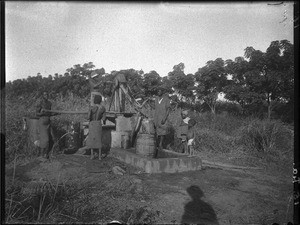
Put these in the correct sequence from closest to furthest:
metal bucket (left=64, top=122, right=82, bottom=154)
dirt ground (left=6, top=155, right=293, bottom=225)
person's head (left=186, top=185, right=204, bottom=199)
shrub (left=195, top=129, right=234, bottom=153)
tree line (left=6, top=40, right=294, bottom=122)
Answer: dirt ground (left=6, top=155, right=293, bottom=225), person's head (left=186, top=185, right=204, bottom=199), metal bucket (left=64, top=122, right=82, bottom=154), shrub (left=195, top=129, right=234, bottom=153), tree line (left=6, top=40, right=294, bottom=122)

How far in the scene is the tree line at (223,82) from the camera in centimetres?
1658

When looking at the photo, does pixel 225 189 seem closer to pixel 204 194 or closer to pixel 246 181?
pixel 204 194

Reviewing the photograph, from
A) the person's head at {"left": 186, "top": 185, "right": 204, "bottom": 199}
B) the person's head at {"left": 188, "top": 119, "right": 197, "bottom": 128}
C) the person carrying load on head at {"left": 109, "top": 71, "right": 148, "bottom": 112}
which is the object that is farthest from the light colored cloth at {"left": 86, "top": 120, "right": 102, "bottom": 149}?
the person's head at {"left": 186, "top": 185, "right": 204, "bottom": 199}

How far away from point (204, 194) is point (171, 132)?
676cm

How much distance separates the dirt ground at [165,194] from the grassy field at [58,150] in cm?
9

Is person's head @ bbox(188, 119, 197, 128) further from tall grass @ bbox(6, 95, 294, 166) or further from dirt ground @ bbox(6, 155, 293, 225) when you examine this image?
tall grass @ bbox(6, 95, 294, 166)

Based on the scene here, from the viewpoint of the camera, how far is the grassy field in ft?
10.9

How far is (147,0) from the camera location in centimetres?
320

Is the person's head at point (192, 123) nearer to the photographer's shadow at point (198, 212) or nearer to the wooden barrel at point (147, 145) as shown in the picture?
the wooden barrel at point (147, 145)

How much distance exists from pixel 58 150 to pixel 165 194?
4964mm

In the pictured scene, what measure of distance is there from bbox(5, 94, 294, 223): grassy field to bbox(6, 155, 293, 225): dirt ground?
9 centimetres

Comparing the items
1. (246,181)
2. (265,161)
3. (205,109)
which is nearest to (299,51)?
(246,181)

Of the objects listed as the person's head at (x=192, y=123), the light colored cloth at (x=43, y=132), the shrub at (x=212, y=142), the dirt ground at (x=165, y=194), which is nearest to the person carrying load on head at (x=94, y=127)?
the dirt ground at (x=165, y=194)

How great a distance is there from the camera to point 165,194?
471 centimetres
